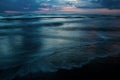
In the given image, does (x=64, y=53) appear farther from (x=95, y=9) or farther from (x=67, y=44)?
(x=95, y=9)

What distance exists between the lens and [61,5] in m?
49.7

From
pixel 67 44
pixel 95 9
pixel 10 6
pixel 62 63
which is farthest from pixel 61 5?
pixel 62 63

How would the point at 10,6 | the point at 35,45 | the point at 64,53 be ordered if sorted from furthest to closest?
the point at 10,6 < the point at 35,45 < the point at 64,53

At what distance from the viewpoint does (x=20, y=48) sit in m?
11.1

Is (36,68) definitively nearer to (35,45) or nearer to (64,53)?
(64,53)

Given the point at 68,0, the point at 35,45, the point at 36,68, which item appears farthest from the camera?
the point at 68,0

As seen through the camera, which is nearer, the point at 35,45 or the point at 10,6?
the point at 35,45

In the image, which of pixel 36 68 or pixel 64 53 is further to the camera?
pixel 64 53

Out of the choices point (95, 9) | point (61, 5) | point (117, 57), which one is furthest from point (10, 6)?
point (117, 57)

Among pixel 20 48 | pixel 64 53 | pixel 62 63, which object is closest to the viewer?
pixel 62 63

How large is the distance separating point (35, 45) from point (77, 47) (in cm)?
202

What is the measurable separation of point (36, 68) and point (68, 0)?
43.1 m

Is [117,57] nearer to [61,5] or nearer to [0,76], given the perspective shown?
[0,76]

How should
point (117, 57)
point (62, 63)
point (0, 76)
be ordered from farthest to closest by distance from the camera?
point (117, 57) < point (62, 63) < point (0, 76)
